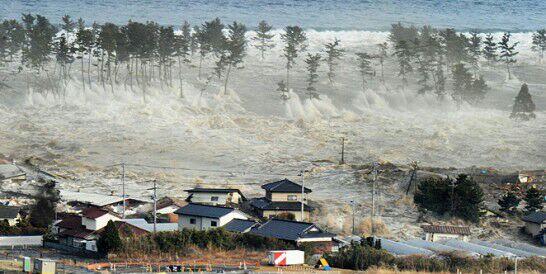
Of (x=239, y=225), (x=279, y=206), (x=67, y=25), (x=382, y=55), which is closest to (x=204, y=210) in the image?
(x=239, y=225)

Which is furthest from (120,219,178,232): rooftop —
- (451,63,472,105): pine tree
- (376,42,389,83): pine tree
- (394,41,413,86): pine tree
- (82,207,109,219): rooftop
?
(376,42,389,83): pine tree

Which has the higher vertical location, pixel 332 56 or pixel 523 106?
pixel 332 56

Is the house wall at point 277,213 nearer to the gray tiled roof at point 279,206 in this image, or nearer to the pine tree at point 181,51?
the gray tiled roof at point 279,206

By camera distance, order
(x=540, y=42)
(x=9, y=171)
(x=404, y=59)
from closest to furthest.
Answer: (x=9, y=171), (x=404, y=59), (x=540, y=42)

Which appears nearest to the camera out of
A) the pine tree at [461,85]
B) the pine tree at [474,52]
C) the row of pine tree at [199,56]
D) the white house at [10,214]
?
the white house at [10,214]

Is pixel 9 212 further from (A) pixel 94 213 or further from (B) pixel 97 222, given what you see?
(B) pixel 97 222

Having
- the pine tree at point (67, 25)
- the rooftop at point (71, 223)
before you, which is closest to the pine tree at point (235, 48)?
the pine tree at point (67, 25)

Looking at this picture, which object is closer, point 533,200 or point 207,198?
point 533,200

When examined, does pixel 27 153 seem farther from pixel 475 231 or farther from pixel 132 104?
pixel 475 231
